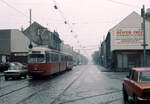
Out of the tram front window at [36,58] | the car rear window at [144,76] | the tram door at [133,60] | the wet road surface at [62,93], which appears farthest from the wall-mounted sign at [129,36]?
the car rear window at [144,76]

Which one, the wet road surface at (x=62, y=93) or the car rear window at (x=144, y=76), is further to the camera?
the wet road surface at (x=62, y=93)

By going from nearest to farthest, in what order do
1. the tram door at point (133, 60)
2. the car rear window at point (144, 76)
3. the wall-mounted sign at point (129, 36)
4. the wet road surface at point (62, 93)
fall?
the car rear window at point (144, 76), the wet road surface at point (62, 93), the tram door at point (133, 60), the wall-mounted sign at point (129, 36)

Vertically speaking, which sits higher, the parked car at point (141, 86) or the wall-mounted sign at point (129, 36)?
the wall-mounted sign at point (129, 36)

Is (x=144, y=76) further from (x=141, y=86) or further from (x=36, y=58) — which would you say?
(x=36, y=58)

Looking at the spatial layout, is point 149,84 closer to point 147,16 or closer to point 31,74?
point 31,74

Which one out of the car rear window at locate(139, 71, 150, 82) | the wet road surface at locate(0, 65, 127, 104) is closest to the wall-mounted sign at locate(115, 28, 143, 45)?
the wet road surface at locate(0, 65, 127, 104)

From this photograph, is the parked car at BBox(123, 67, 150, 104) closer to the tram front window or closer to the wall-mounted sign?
the tram front window

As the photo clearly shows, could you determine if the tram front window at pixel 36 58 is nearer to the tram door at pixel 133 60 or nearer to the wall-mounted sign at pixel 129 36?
the tram door at pixel 133 60

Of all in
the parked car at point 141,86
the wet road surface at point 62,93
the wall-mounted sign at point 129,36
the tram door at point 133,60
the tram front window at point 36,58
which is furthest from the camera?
the wall-mounted sign at point 129,36

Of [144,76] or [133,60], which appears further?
[133,60]

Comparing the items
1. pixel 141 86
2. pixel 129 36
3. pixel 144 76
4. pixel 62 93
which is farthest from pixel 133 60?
pixel 141 86

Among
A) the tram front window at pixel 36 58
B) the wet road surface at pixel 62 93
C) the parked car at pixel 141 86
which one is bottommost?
the wet road surface at pixel 62 93

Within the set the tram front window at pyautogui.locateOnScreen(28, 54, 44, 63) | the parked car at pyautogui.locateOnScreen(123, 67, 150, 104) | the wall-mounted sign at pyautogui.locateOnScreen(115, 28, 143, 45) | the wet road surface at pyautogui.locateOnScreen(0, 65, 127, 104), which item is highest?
the wall-mounted sign at pyautogui.locateOnScreen(115, 28, 143, 45)

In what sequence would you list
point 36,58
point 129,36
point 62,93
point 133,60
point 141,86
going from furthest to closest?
point 129,36 < point 133,60 < point 36,58 < point 62,93 < point 141,86
